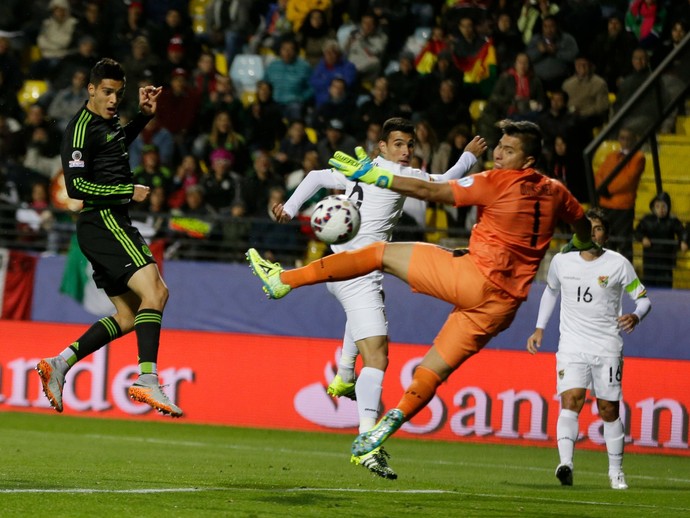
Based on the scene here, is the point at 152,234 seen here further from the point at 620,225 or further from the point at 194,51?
the point at 620,225

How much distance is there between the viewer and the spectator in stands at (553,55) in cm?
1870

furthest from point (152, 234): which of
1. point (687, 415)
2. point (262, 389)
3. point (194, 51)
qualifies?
point (687, 415)

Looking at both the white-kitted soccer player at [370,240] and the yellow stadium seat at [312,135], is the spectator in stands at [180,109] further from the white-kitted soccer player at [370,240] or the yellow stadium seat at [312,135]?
the white-kitted soccer player at [370,240]

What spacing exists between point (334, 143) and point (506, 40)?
2961 mm

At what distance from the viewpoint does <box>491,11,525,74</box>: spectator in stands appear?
763 inches

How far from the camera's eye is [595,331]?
11.9m

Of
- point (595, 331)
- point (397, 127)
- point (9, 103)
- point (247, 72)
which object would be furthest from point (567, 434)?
point (9, 103)

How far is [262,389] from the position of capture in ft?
54.3

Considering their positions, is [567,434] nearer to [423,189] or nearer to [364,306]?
[364,306]

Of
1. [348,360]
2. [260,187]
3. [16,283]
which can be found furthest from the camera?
[260,187]

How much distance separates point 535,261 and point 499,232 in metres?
0.34

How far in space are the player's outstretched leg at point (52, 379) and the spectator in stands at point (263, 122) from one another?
11.0 metres

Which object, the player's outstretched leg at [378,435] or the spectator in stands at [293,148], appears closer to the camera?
the player's outstretched leg at [378,435]

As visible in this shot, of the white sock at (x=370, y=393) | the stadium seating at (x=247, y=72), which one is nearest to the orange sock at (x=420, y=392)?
the white sock at (x=370, y=393)
